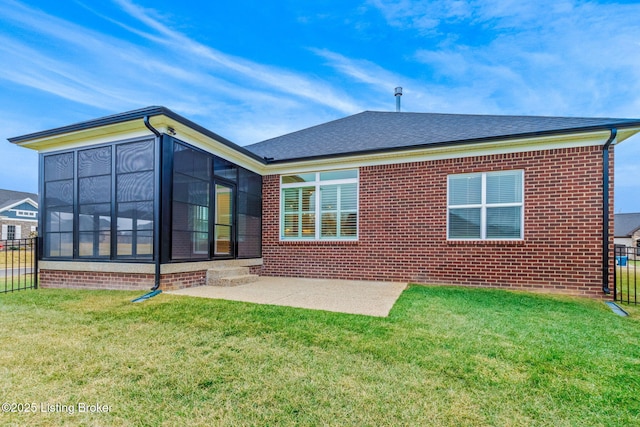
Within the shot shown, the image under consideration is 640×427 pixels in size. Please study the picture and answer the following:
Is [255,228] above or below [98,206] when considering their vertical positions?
below

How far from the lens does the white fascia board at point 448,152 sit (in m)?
6.15

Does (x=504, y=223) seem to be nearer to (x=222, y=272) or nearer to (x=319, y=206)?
(x=319, y=206)

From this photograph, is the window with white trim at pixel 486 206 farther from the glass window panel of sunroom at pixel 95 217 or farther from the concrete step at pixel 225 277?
the glass window panel of sunroom at pixel 95 217

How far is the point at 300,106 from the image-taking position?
61.8 feet

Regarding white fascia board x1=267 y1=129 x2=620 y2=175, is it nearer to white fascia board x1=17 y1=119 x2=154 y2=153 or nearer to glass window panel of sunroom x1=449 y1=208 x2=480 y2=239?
glass window panel of sunroom x1=449 y1=208 x2=480 y2=239

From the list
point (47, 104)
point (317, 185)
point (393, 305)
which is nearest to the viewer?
point (393, 305)

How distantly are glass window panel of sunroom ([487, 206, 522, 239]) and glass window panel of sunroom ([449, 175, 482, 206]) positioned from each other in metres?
0.43

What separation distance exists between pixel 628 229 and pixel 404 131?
4850 centimetres

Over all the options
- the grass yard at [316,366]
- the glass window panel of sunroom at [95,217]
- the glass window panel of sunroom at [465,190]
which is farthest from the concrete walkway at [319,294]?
the glass window panel of sunroom at [465,190]

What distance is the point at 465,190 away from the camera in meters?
7.10

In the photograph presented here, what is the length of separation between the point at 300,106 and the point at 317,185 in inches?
473

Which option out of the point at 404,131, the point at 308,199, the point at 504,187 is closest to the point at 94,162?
the point at 308,199

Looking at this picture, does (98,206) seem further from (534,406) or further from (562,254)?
(562,254)

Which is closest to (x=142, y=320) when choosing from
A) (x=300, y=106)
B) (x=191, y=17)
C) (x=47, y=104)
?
(x=191, y=17)
